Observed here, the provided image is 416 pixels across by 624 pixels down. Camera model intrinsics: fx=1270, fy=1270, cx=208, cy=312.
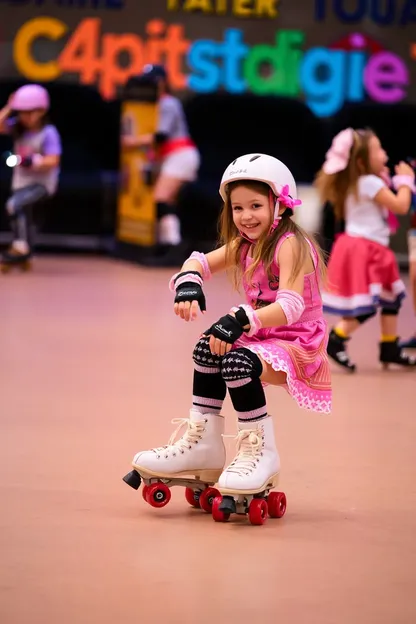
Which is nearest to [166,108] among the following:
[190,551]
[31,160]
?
[31,160]

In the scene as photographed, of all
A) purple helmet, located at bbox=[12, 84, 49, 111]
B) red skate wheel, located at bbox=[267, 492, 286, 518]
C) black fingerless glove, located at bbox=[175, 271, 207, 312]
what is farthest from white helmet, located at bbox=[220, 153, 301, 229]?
purple helmet, located at bbox=[12, 84, 49, 111]

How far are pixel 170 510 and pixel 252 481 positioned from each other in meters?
0.28

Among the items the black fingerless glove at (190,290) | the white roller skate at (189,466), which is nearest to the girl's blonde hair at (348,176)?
the black fingerless glove at (190,290)

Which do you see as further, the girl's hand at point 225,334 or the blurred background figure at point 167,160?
the blurred background figure at point 167,160

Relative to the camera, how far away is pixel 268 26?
10.8 meters

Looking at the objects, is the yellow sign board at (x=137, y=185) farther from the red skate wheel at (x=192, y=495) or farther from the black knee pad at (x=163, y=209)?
the red skate wheel at (x=192, y=495)

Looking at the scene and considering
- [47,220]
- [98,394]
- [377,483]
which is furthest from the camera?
[47,220]

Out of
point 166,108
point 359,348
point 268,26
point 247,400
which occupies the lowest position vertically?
point 359,348

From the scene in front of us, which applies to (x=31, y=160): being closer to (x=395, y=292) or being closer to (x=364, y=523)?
(x=395, y=292)

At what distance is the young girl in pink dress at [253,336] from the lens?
332cm

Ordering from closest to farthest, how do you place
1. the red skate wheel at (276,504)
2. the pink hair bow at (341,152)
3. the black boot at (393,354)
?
Result: 1. the red skate wheel at (276,504)
2. the pink hair bow at (341,152)
3. the black boot at (393,354)

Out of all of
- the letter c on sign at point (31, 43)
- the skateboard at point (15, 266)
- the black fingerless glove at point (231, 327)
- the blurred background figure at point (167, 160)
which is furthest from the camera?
the letter c on sign at point (31, 43)

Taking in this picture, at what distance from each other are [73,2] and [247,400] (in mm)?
7974

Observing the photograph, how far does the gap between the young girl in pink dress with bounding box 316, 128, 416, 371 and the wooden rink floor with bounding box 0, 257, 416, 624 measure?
198mm
